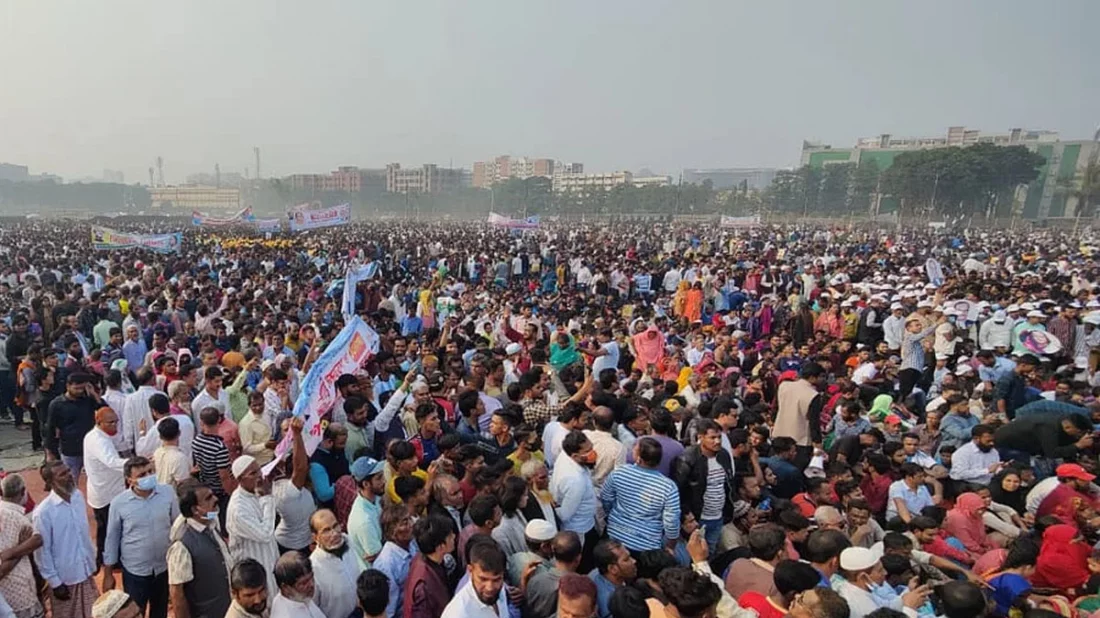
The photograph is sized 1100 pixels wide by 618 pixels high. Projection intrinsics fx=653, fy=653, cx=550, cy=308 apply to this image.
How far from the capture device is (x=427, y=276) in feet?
57.7

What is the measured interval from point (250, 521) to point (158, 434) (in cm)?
159

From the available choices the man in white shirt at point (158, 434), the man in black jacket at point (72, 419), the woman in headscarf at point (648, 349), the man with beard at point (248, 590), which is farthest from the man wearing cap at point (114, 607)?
the woman in headscarf at point (648, 349)

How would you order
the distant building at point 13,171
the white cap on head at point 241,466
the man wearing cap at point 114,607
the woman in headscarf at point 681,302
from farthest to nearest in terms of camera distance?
the distant building at point 13,171 < the woman in headscarf at point 681,302 < the white cap on head at point 241,466 < the man wearing cap at point 114,607

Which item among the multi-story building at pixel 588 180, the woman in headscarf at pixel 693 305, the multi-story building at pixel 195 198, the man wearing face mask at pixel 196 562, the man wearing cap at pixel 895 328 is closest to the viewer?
the man wearing face mask at pixel 196 562

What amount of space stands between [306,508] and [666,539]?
2.15 meters

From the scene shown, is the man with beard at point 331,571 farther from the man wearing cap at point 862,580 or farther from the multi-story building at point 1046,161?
the multi-story building at point 1046,161

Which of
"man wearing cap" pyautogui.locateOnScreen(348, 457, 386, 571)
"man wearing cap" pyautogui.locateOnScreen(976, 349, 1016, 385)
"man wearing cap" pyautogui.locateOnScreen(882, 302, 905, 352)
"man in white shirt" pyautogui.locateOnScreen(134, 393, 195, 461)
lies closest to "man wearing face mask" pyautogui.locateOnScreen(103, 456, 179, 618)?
"man in white shirt" pyautogui.locateOnScreen(134, 393, 195, 461)

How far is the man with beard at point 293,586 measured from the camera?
2754 millimetres

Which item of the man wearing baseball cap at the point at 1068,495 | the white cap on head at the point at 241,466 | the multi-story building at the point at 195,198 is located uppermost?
the white cap on head at the point at 241,466

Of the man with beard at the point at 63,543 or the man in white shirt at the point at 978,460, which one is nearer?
the man with beard at the point at 63,543

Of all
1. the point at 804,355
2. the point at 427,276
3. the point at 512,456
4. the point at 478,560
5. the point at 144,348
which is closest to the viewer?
the point at 478,560

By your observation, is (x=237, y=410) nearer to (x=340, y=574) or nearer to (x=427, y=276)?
(x=340, y=574)

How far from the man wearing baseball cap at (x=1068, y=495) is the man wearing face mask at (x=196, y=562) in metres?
5.28

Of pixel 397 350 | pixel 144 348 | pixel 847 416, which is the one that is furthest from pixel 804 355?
pixel 144 348
